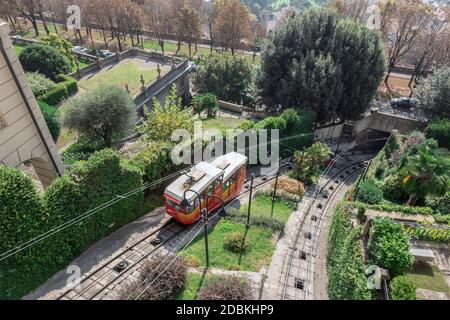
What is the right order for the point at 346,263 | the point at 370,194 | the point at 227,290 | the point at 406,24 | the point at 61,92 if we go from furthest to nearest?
the point at 406,24
the point at 61,92
the point at 370,194
the point at 346,263
the point at 227,290

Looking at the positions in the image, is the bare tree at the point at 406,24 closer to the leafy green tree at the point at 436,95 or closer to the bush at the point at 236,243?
the leafy green tree at the point at 436,95

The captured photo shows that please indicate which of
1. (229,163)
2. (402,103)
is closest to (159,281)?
(229,163)

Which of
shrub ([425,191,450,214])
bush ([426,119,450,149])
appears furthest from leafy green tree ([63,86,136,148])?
bush ([426,119,450,149])

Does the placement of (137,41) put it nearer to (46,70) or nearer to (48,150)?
(46,70)

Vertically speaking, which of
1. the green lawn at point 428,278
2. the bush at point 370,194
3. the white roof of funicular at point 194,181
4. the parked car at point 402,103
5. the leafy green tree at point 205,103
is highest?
the white roof of funicular at point 194,181

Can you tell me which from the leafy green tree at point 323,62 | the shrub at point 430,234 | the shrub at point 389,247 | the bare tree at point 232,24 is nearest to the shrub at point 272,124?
the leafy green tree at point 323,62

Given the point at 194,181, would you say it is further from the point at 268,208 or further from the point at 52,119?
the point at 52,119
